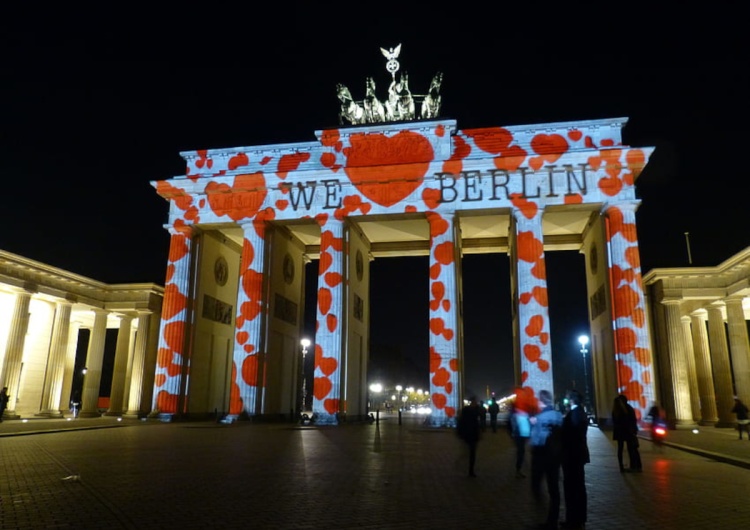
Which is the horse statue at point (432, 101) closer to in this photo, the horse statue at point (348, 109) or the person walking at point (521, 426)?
the horse statue at point (348, 109)

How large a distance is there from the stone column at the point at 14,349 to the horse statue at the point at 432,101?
86.9ft

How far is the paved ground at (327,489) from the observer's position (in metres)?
7.45

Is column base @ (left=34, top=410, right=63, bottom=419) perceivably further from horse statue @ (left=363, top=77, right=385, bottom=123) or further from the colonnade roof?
horse statue @ (left=363, top=77, right=385, bottom=123)

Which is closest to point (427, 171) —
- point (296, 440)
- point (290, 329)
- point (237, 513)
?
point (290, 329)

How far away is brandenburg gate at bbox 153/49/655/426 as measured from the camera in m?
30.6

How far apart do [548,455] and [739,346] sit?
103ft

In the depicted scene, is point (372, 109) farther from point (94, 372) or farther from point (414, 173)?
point (94, 372)

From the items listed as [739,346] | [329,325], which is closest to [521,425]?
[329,325]

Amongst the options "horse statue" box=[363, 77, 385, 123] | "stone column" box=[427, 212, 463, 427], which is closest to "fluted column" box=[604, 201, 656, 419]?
"stone column" box=[427, 212, 463, 427]

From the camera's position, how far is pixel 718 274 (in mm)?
33156

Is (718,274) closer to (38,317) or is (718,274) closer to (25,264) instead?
(25,264)

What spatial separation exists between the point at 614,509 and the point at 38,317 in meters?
42.4

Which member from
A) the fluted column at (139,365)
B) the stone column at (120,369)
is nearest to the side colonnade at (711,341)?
the fluted column at (139,365)

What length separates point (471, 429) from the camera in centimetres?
1170
